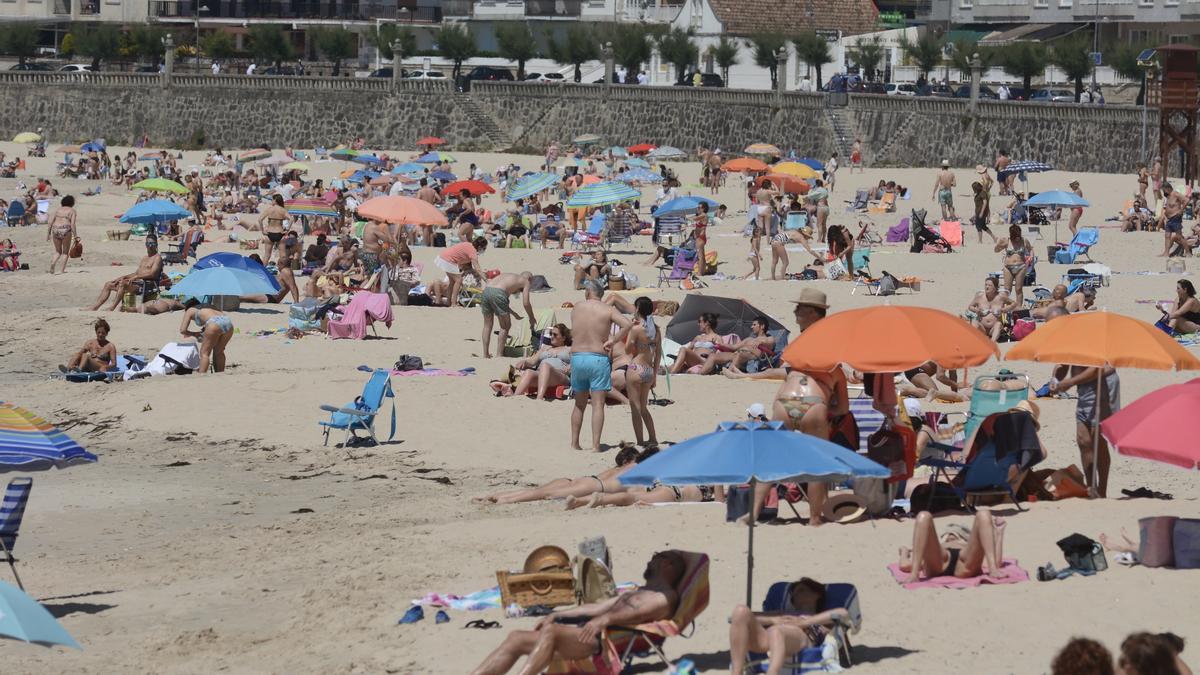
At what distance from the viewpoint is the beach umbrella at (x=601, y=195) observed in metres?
24.5

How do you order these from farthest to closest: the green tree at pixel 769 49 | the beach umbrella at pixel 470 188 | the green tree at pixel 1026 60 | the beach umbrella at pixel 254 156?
1. the green tree at pixel 769 49
2. the green tree at pixel 1026 60
3. the beach umbrella at pixel 254 156
4. the beach umbrella at pixel 470 188

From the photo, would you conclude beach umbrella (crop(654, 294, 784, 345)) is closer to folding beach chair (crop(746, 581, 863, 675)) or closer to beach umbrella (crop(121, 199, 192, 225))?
folding beach chair (crop(746, 581, 863, 675))

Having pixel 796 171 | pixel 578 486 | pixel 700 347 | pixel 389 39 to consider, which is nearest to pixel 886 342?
pixel 578 486

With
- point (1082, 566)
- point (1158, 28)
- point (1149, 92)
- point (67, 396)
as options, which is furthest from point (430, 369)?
point (1158, 28)

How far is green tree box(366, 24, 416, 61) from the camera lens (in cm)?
5862

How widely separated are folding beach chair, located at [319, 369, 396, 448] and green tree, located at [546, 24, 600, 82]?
4357 cm

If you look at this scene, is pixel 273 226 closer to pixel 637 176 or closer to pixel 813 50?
pixel 637 176

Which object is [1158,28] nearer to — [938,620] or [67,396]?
[67,396]


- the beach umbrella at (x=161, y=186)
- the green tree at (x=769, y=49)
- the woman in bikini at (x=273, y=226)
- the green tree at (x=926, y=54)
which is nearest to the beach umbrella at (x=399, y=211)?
the woman in bikini at (x=273, y=226)

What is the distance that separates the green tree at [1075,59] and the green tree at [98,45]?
33.2m

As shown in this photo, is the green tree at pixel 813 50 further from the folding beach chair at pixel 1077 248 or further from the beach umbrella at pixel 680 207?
the folding beach chair at pixel 1077 248

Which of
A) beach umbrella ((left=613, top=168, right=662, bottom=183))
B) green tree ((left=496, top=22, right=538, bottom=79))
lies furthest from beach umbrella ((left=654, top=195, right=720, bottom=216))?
green tree ((left=496, top=22, right=538, bottom=79))

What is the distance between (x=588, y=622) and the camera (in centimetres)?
738

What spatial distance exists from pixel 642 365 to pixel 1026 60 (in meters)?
37.0
